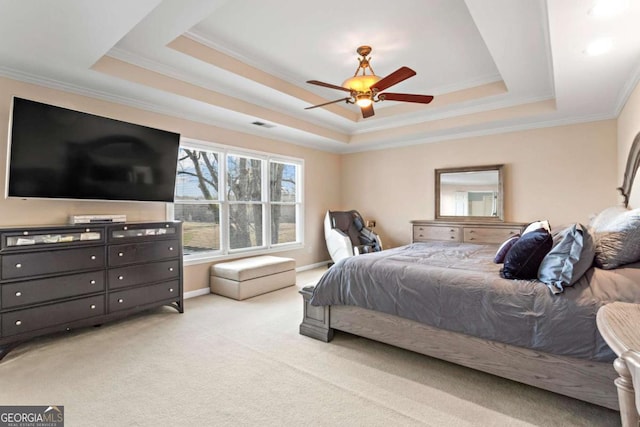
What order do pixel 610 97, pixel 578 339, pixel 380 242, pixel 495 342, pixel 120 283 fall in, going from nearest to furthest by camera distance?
pixel 578 339 < pixel 495 342 < pixel 120 283 < pixel 610 97 < pixel 380 242

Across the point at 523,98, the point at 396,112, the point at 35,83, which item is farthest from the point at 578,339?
the point at 35,83

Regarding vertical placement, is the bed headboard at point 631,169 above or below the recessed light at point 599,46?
below

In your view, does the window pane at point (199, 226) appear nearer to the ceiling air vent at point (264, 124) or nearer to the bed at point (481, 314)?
the ceiling air vent at point (264, 124)

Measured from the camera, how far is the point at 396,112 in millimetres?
5203

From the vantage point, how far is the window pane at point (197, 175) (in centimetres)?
434

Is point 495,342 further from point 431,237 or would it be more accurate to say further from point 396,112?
point 396,112

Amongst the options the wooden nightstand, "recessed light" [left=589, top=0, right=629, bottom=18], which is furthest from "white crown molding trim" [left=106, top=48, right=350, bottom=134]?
the wooden nightstand

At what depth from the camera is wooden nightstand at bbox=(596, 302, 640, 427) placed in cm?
106

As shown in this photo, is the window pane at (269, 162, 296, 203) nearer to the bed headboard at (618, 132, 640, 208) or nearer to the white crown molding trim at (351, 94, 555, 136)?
the white crown molding trim at (351, 94, 555, 136)

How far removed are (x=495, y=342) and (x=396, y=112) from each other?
3.97 metres

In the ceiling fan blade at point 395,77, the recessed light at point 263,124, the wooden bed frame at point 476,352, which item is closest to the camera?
the wooden bed frame at point 476,352

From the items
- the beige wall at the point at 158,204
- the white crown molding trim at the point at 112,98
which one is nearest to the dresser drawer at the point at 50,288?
the beige wall at the point at 158,204

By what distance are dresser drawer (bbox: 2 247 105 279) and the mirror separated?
16.3 feet

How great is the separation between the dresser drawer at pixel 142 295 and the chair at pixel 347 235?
116 inches
